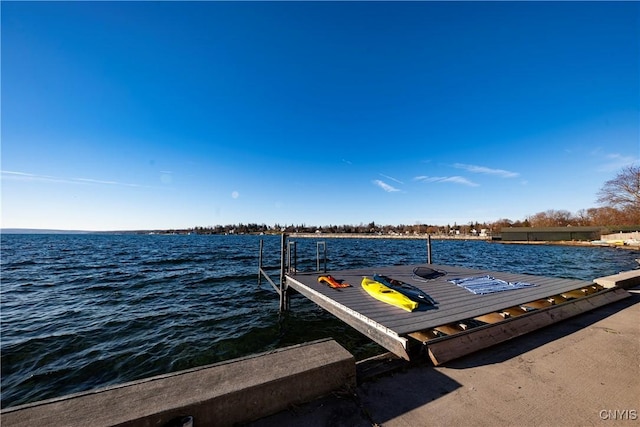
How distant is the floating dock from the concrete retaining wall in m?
1.92

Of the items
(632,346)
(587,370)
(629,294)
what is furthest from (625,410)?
(629,294)

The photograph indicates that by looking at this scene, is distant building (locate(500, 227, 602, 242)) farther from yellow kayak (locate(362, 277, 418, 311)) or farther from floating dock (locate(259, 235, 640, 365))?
yellow kayak (locate(362, 277, 418, 311))

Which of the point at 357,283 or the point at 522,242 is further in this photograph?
the point at 522,242

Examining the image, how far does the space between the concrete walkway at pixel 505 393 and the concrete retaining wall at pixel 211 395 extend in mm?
227

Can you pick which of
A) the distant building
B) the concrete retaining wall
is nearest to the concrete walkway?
the concrete retaining wall

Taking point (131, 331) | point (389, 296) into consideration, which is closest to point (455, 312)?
point (389, 296)

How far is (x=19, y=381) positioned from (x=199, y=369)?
8403 millimetres

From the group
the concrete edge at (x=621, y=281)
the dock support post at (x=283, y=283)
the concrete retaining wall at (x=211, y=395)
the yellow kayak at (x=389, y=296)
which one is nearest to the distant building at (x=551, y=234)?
the concrete edge at (x=621, y=281)

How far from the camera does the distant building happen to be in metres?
59.3

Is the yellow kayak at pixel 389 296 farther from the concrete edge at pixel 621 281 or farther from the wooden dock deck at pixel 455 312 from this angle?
the concrete edge at pixel 621 281

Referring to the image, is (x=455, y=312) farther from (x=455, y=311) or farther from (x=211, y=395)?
(x=211, y=395)

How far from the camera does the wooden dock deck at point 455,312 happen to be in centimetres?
458

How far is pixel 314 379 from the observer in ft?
10.2

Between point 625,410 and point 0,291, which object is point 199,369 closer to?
point 625,410
